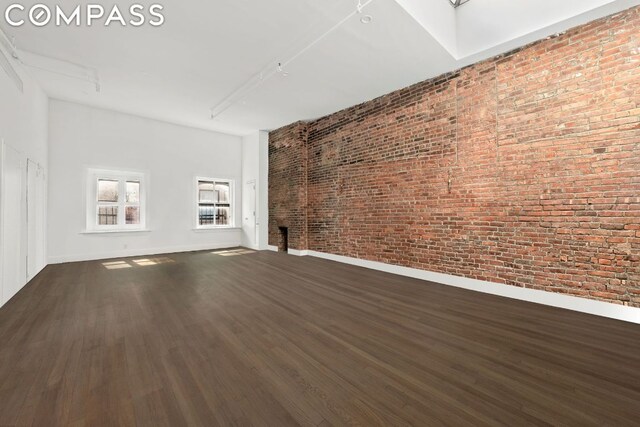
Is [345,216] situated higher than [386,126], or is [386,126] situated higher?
[386,126]

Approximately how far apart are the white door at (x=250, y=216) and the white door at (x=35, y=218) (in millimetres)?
4621

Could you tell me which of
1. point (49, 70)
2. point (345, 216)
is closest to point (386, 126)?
point (345, 216)

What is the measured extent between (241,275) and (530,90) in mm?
5291

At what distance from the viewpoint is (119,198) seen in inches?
279

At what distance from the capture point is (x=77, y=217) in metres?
6.44

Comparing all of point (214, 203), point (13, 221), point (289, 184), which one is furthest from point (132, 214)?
→ point (289, 184)

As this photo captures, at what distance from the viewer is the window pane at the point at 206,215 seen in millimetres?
8493

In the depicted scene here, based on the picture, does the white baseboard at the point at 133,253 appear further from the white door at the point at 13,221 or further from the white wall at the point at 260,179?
the white door at the point at 13,221

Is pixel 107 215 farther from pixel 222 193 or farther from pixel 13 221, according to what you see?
pixel 13 221

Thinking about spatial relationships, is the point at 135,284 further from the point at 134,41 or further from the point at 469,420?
the point at 469,420

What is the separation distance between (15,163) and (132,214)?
3.55 metres

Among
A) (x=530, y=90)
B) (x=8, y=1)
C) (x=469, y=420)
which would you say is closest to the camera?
(x=469, y=420)

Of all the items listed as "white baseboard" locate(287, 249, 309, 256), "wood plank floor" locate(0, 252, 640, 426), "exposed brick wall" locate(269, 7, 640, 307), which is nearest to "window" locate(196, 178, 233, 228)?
"white baseboard" locate(287, 249, 309, 256)

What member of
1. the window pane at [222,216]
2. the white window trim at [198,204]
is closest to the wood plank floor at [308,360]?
the white window trim at [198,204]
